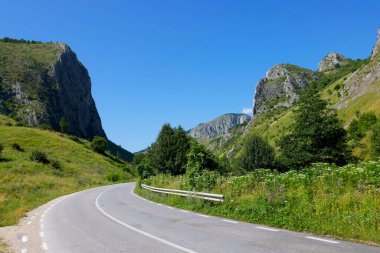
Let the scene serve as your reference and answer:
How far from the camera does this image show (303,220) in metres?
9.78

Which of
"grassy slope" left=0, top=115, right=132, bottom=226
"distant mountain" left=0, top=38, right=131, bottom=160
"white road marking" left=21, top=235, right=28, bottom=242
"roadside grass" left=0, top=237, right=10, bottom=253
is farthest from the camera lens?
"distant mountain" left=0, top=38, right=131, bottom=160

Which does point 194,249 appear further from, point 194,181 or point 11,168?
point 11,168

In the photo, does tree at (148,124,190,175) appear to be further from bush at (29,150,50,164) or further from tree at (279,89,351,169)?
bush at (29,150,50,164)

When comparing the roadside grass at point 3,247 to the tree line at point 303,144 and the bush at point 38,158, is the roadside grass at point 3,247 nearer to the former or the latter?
the tree line at point 303,144

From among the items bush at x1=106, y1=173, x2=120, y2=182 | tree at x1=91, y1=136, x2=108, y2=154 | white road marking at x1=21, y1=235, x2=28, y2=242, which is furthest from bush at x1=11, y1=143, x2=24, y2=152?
white road marking at x1=21, y1=235, x2=28, y2=242

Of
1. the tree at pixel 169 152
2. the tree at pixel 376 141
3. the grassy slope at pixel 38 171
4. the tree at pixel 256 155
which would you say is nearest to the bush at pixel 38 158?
the grassy slope at pixel 38 171

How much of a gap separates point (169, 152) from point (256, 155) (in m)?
24.4

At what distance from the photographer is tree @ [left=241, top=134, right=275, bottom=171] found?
6097cm

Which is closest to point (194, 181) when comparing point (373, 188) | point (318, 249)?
point (373, 188)

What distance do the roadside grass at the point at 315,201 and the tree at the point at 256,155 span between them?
47498 millimetres

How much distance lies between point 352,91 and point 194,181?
88.1m

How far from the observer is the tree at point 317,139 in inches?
1650

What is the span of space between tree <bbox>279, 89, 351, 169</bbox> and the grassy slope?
28801mm

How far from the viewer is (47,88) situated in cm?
14212
